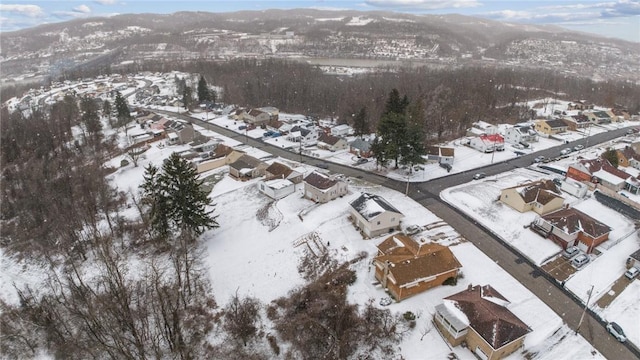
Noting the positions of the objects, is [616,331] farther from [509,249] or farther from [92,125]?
[92,125]

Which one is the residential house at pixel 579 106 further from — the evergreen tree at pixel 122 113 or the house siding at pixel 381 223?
the evergreen tree at pixel 122 113

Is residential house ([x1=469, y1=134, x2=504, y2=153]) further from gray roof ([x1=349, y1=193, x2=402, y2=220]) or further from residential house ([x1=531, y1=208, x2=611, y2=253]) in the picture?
gray roof ([x1=349, y1=193, x2=402, y2=220])

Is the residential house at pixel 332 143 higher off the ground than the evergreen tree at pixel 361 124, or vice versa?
the evergreen tree at pixel 361 124

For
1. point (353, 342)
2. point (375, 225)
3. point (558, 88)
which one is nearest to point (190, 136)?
point (375, 225)

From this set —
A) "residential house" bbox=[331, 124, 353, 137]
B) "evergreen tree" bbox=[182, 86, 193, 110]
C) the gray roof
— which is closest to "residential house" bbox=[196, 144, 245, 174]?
"residential house" bbox=[331, 124, 353, 137]

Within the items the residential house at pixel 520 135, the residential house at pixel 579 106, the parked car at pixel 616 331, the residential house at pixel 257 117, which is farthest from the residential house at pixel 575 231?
the residential house at pixel 579 106

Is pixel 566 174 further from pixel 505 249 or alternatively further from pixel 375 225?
pixel 375 225
